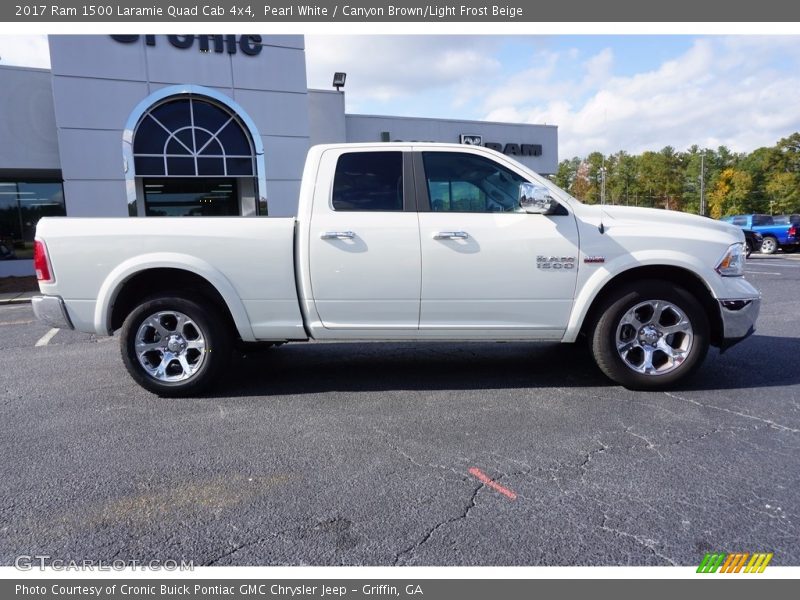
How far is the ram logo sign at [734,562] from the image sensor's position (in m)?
2.18

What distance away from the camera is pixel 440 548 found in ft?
7.49

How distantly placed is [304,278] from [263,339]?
2.21 feet

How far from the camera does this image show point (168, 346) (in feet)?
14.1

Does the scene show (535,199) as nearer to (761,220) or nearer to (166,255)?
(166,255)

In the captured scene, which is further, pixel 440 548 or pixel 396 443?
pixel 396 443

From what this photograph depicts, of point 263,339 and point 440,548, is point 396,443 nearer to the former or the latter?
point 440,548

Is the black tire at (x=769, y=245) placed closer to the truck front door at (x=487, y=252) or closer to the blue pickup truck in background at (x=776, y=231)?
the blue pickup truck in background at (x=776, y=231)

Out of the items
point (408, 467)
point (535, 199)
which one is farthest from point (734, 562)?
point (535, 199)

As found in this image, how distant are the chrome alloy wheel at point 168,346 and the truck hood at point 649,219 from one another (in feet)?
11.2

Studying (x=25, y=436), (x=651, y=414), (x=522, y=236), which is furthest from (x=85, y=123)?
(x=651, y=414)

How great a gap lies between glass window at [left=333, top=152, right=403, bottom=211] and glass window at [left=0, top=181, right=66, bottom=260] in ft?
55.1

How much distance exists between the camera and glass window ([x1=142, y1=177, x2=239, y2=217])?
16.1 meters

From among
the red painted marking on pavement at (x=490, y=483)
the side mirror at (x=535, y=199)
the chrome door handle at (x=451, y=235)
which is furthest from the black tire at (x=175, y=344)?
the side mirror at (x=535, y=199)

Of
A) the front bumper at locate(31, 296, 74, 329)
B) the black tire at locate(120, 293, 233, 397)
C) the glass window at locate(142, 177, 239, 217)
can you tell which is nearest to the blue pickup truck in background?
the glass window at locate(142, 177, 239, 217)
